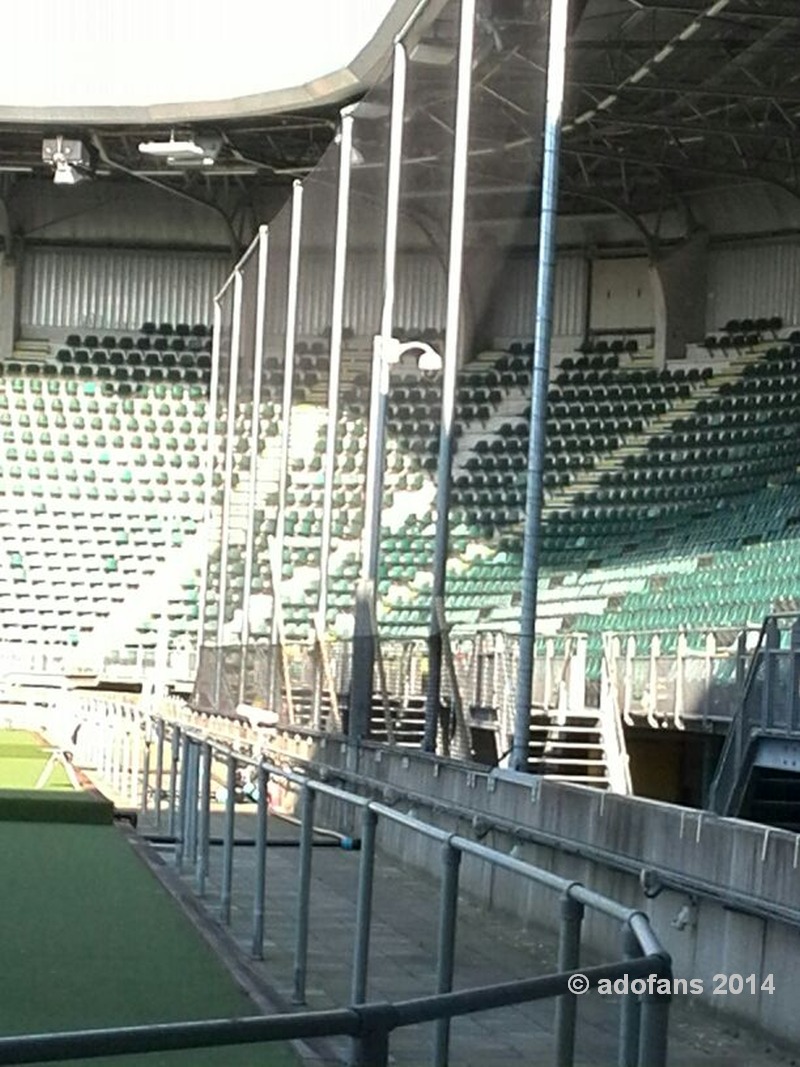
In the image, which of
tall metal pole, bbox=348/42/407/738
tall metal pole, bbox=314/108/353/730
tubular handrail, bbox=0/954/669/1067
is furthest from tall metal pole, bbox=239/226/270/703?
tubular handrail, bbox=0/954/669/1067

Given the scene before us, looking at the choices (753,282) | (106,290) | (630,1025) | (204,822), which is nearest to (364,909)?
(630,1025)

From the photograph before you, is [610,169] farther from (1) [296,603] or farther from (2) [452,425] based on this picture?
(2) [452,425]

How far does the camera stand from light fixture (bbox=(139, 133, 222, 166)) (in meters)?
36.0

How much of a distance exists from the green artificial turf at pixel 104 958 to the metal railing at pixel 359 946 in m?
0.28

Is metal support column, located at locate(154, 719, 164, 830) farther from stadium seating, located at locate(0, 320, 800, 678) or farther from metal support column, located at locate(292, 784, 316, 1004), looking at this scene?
metal support column, located at locate(292, 784, 316, 1004)

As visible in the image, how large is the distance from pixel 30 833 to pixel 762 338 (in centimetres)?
2762

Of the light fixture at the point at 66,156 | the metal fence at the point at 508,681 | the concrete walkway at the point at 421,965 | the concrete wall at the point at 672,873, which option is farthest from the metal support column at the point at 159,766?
the light fixture at the point at 66,156

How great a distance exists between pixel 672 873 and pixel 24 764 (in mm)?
14181

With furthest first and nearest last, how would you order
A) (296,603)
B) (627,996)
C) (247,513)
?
(247,513) → (296,603) → (627,996)

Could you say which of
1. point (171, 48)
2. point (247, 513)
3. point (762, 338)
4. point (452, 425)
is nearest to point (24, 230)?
point (171, 48)

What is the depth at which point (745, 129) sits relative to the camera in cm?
3338

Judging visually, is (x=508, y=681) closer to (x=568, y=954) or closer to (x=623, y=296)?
(x=568, y=954)

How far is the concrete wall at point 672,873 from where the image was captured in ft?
19.9

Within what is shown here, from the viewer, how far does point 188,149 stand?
36.1 m
